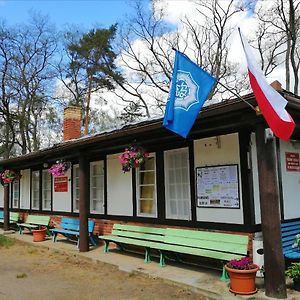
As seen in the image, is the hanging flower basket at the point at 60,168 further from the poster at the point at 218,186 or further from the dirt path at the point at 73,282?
the poster at the point at 218,186

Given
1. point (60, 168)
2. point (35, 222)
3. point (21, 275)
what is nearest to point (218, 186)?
point (21, 275)

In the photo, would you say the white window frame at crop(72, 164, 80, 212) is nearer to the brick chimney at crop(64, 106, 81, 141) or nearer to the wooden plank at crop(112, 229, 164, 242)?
the wooden plank at crop(112, 229, 164, 242)

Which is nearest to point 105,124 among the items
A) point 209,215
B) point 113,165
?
point 113,165

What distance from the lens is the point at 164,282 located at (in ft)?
20.8

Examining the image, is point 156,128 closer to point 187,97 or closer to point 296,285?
point 187,97

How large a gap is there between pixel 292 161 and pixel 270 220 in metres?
2.07

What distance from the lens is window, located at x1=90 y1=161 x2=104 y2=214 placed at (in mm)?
10227

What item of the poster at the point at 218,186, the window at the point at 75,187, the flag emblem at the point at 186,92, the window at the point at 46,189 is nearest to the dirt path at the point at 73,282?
the poster at the point at 218,186

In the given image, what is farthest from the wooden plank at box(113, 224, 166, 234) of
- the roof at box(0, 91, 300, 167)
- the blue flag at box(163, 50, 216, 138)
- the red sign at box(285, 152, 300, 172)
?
the blue flag at box(163, 50, 216, 138)

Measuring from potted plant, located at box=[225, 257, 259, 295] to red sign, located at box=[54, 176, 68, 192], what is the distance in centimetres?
730

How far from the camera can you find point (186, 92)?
16.6ft

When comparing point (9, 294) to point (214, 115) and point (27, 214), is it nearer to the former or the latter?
point (214, 115)

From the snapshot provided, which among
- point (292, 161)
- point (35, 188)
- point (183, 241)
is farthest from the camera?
point (35, 188)

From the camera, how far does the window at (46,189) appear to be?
12828 mm
